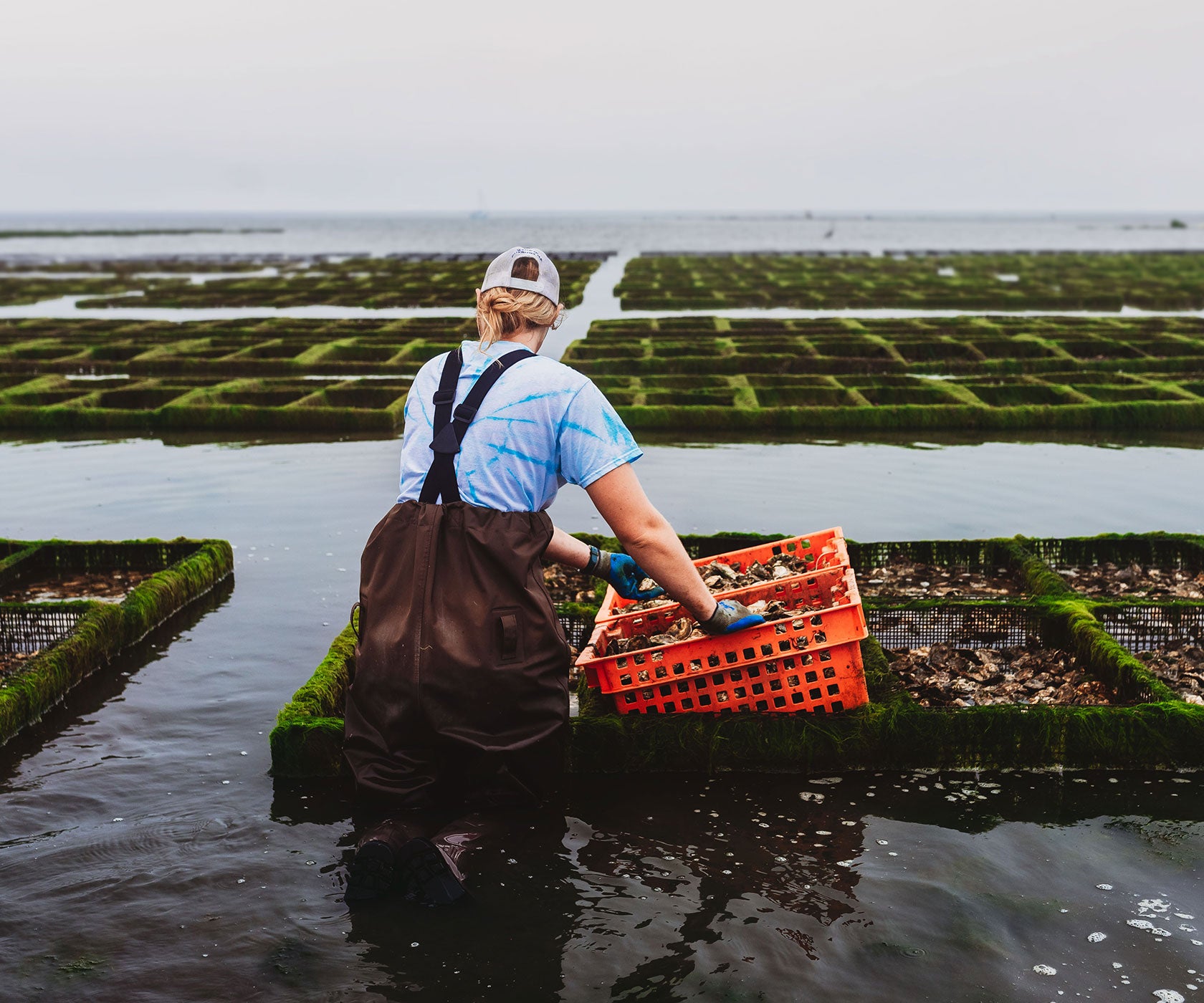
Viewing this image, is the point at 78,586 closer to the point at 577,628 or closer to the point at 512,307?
the point at 577,628

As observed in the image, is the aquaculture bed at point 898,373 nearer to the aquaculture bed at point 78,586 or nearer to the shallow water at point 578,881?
the aquaculture bed at point 78,586

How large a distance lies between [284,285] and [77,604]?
1949 inches

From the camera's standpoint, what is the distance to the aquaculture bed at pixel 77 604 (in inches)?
281

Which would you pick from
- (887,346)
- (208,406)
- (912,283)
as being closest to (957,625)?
(208,406)

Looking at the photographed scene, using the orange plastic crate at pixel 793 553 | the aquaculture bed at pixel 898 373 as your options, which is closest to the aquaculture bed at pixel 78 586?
the orange plastic crate at pixel 793 553

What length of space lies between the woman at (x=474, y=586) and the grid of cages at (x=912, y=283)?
117 feet

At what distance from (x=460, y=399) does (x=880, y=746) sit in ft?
10.2

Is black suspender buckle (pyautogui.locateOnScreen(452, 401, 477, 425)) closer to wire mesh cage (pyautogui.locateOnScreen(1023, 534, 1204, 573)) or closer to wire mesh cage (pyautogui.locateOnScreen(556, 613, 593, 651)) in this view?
wire mesh cage (pyautogui.locateOnScreen(556, 613, 593, 651))

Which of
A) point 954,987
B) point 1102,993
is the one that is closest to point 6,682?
point 954,987

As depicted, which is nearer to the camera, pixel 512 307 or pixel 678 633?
pixel 512 307

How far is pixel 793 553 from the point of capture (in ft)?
25.0

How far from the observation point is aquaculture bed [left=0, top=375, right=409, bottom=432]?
65.2ft

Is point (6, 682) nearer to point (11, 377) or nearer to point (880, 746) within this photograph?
point (880, 746)

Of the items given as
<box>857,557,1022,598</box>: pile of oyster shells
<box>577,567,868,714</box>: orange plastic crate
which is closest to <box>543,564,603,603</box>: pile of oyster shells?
<box>857,557,1022,598</box>: pile of oyster shells
